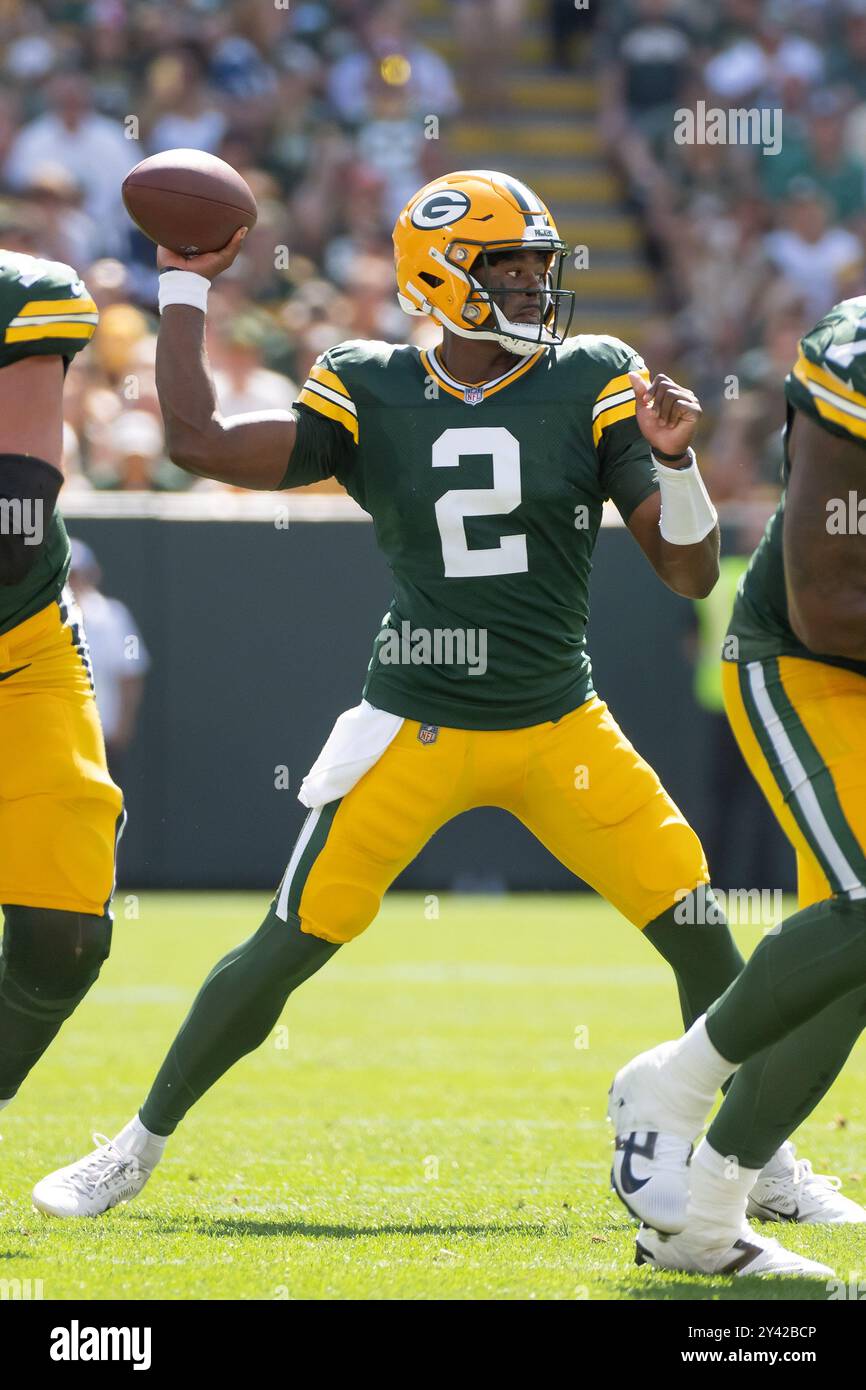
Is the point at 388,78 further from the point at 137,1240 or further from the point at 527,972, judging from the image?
the point at 137,1240

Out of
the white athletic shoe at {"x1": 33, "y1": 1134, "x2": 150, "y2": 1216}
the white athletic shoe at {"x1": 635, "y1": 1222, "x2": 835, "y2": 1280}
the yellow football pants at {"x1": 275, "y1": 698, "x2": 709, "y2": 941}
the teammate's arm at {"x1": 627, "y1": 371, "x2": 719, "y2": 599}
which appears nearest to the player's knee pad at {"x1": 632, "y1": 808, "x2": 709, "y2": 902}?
the yellow football pants at {"x1": 275, "y1": 698, "x2": 709, "y2": 941}

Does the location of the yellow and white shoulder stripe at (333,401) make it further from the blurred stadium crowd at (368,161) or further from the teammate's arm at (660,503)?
the blurred stadium crowd at (368,161)

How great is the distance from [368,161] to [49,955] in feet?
28.2

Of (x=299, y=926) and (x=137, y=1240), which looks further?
(x=299, y=926)

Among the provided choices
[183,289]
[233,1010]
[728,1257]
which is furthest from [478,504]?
[728,1257]

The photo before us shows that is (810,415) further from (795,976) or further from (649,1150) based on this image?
(649,1150)

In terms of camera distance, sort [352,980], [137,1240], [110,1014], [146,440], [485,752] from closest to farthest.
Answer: [137,1240] → [485,752] → [110,1014] → [352,980] → [146,440]

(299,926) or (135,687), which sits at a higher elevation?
(299,926)

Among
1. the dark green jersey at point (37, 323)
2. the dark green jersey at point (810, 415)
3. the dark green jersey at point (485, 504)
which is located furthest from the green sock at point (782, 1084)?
the dark green jersey at point (37, 323)

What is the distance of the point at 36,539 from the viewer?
3.48 meters

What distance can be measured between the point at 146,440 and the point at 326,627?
3.73 feet

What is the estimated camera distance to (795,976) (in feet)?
Answer: 10.1

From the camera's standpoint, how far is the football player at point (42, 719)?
3.44 metres

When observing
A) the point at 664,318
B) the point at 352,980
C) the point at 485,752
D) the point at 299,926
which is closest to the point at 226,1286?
the point at 299,926
